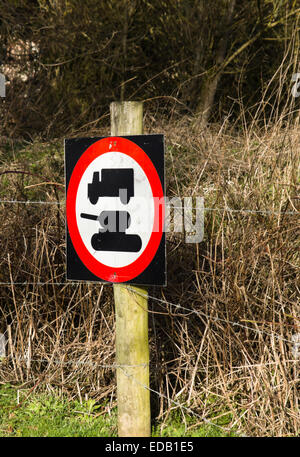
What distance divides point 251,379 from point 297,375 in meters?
0.25

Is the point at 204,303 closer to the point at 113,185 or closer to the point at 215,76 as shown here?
the point at 113,185

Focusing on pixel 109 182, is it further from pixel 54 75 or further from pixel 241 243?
pixel 54 75

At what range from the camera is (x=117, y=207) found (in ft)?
9.21

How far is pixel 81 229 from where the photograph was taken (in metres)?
2.94

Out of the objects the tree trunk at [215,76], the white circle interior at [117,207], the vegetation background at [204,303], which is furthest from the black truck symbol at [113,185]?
the tree trunk at [215,76]

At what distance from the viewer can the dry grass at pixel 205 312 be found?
3.34 metres

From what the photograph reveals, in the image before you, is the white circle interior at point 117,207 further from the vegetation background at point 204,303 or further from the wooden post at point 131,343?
the vegetation background at point 204,303

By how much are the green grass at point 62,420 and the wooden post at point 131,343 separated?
0.28 meters

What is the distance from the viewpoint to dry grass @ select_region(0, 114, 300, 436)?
334 cm

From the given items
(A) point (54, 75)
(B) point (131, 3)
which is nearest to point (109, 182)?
(B) point (131, 3)

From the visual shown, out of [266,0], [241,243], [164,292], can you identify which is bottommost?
[164,292]

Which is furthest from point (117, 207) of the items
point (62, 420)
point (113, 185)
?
point (62, 420)

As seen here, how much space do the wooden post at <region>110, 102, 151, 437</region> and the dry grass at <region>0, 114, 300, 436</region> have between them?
14.3 inches

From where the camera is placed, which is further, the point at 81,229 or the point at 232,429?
the point at 232,429
